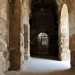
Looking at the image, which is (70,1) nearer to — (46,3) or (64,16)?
(64,16)

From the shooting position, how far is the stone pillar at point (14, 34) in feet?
19.3

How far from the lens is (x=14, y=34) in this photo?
19.6ft

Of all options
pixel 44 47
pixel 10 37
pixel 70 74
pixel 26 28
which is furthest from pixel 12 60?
pixel 44 47

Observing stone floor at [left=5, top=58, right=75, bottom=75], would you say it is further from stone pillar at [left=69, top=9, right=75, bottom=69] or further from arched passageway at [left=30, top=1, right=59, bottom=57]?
arched passageway at [left=30, top=1, right=59, bottom=57]

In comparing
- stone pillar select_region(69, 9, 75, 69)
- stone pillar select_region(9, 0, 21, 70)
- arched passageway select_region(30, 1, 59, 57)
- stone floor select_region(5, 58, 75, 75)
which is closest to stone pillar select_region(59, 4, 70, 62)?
stone floor select_region(5, 58, 75, 75)

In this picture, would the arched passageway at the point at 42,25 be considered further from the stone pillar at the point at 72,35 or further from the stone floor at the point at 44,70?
the stone pillar at the point at 72,35

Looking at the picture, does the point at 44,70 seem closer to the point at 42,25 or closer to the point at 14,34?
the point at 14,34

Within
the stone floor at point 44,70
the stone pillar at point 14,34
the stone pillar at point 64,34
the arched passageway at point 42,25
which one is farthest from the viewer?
the arched passageway at point 42,25

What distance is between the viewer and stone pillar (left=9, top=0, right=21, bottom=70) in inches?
232

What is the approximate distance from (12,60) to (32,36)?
10.1m

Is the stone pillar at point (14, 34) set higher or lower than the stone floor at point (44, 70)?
higher

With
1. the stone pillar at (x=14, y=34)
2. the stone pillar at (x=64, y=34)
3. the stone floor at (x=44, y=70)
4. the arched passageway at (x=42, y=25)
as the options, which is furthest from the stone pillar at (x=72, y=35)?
the arched passageway at (x=42, y=25)

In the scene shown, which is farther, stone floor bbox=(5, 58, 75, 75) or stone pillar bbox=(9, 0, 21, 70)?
stone pillar bbox=(9, 0, 21, 70)

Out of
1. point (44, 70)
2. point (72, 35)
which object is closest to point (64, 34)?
point (72, 35)
